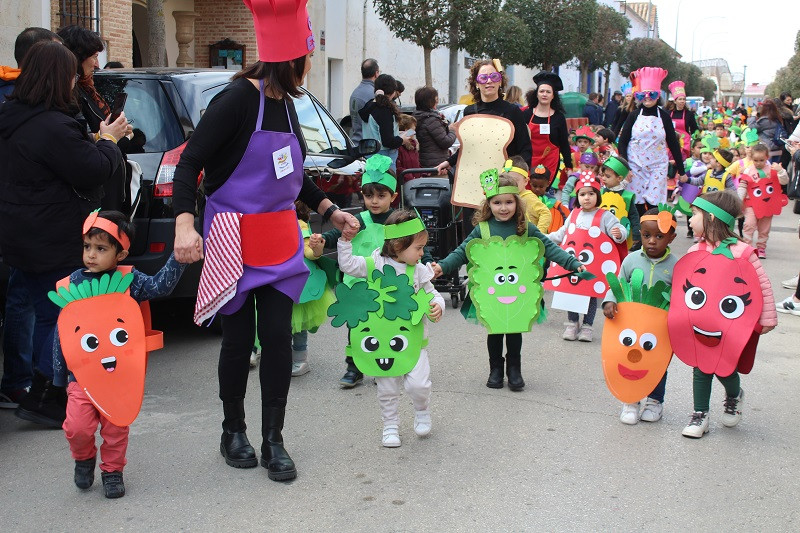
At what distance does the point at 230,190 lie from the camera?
14.1 feet

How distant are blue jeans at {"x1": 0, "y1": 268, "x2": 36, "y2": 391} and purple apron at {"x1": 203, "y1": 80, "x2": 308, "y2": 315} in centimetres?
152

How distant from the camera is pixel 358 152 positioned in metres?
8.18

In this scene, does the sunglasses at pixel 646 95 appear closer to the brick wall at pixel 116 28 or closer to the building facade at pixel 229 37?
the building facade at pixel 229 37

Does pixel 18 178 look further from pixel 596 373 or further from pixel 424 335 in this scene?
pixel 596 373

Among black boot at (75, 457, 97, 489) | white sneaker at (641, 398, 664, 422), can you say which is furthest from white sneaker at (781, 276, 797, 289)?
black boot at (75, 457, 97, 489)

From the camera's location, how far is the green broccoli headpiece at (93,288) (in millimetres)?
4324

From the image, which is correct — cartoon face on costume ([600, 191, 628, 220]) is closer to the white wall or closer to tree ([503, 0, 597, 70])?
the white wall

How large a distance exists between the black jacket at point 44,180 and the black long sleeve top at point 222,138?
2.91ft

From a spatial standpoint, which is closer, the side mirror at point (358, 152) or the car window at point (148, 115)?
the car window at point (148, 115)

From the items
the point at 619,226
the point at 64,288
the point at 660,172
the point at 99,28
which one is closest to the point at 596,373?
the point at 619,226

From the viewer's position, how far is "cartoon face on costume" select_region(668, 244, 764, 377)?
506 centimetres

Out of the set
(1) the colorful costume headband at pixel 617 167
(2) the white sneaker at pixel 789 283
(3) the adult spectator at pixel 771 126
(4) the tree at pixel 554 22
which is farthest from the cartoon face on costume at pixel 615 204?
(4) the tree at pixel 554 22

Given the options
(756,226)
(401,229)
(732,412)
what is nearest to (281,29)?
(401,229)

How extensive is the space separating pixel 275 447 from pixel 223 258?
0.91 m
